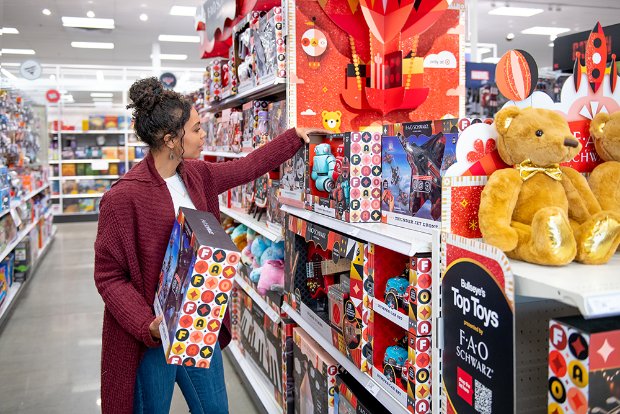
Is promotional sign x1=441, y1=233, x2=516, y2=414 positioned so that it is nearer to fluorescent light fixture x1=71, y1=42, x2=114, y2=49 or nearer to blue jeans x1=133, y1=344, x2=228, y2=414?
blue jeans x1=133, y1=344, x2=228, y2=414

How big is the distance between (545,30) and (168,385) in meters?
12.3

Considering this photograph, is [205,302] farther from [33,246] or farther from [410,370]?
[33,246]

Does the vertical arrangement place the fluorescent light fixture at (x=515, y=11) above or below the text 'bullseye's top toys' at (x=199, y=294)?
above

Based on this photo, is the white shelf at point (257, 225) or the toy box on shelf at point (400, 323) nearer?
the toy box on shelf at point (400, 323)

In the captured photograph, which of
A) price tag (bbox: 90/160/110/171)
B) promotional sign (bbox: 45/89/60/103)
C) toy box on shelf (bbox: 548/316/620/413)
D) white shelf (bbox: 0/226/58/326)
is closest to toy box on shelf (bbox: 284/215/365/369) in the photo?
toy box on shelf (bbox: 548/316/620/413)

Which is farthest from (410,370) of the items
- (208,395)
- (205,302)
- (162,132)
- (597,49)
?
(162,132)

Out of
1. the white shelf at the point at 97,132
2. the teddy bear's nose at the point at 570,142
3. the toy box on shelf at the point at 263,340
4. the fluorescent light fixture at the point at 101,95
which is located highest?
the fluorescent light fixture at the point at 101,95

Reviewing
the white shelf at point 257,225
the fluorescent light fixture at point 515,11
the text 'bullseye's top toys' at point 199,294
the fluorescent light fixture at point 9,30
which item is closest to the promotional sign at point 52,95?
the fluorescent light fixture at point 9,30

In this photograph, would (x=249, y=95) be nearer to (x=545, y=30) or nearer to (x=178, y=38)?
(x=178, y=38)

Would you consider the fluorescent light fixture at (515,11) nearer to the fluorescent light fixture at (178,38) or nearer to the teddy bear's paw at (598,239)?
the fluorescent light fixture at (178,38)

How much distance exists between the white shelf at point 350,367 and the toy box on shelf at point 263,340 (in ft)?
0.69

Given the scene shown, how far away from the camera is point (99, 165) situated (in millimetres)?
11453

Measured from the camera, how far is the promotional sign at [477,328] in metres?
1.10

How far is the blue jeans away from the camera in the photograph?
179 cm
